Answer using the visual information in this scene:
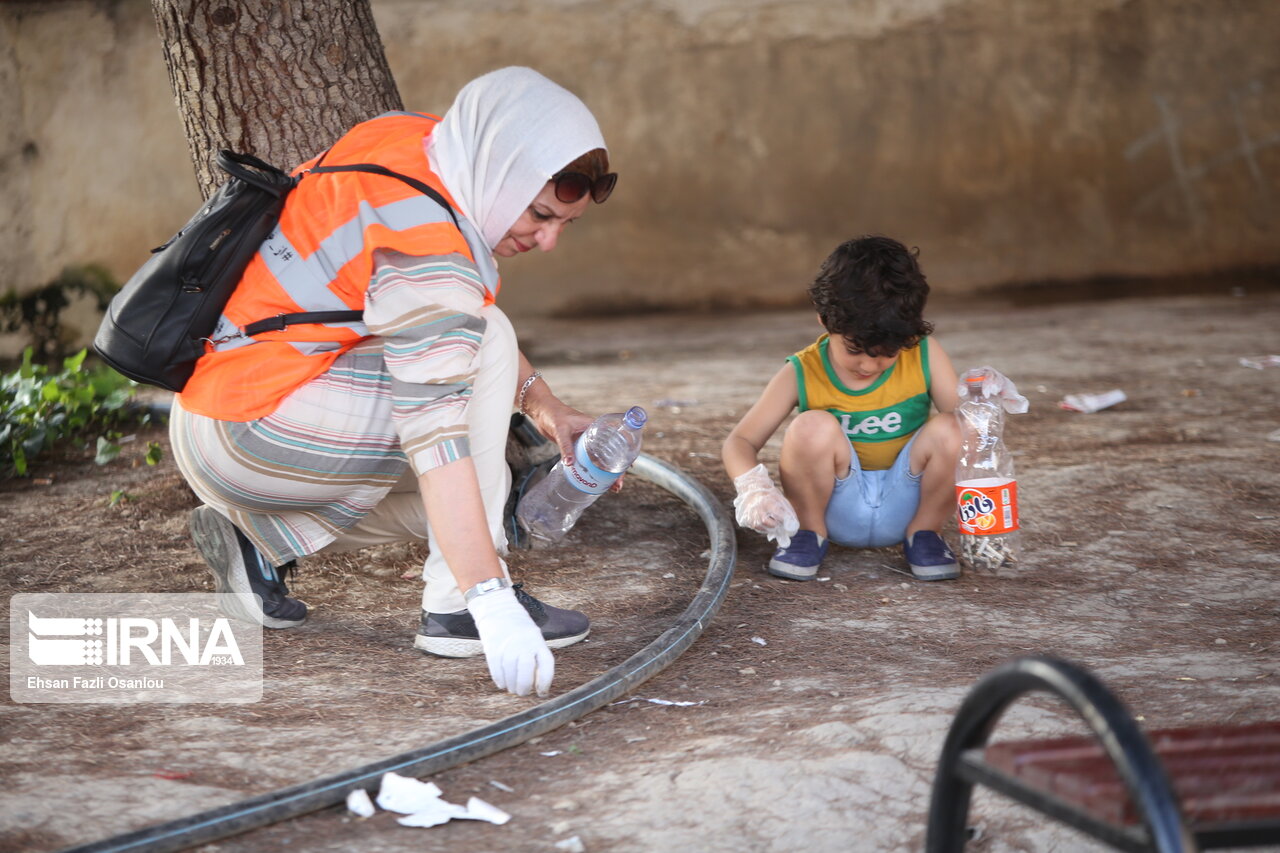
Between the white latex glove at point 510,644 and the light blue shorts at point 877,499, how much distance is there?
1.14m

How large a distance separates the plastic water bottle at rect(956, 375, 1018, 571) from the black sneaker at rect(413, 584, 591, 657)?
3.34 feet

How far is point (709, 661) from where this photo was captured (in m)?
2.62

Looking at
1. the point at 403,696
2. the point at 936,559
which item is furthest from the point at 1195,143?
the point at 403,696

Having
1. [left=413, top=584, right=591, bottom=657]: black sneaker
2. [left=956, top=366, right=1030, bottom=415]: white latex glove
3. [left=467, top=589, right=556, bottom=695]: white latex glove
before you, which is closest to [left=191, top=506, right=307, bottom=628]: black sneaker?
[left=413, top=584, right=591, bottom=657]: black sneaker

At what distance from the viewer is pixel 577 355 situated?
7.24 m

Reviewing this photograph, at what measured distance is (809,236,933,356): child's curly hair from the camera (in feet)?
9.62

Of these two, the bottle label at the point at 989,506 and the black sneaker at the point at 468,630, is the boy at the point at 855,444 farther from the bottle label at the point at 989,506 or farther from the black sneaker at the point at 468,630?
the black sneaker at the point at 468,630

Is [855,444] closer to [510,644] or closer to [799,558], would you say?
[799,558]

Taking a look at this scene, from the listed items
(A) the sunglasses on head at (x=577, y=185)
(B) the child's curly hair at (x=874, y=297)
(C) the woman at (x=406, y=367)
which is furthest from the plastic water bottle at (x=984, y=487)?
(A) the sunglasses on head at (x=577, y=185)

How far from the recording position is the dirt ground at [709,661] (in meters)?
1.95

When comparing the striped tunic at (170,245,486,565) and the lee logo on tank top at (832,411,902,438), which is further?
the lee logo on tank top at (832,411,902,438)

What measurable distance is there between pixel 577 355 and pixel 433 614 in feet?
15.3

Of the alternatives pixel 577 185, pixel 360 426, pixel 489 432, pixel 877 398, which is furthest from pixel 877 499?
pixel 360 426

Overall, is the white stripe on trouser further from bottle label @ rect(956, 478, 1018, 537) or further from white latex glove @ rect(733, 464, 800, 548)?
bottle label @ rect(956, 478, 1018, 537)
